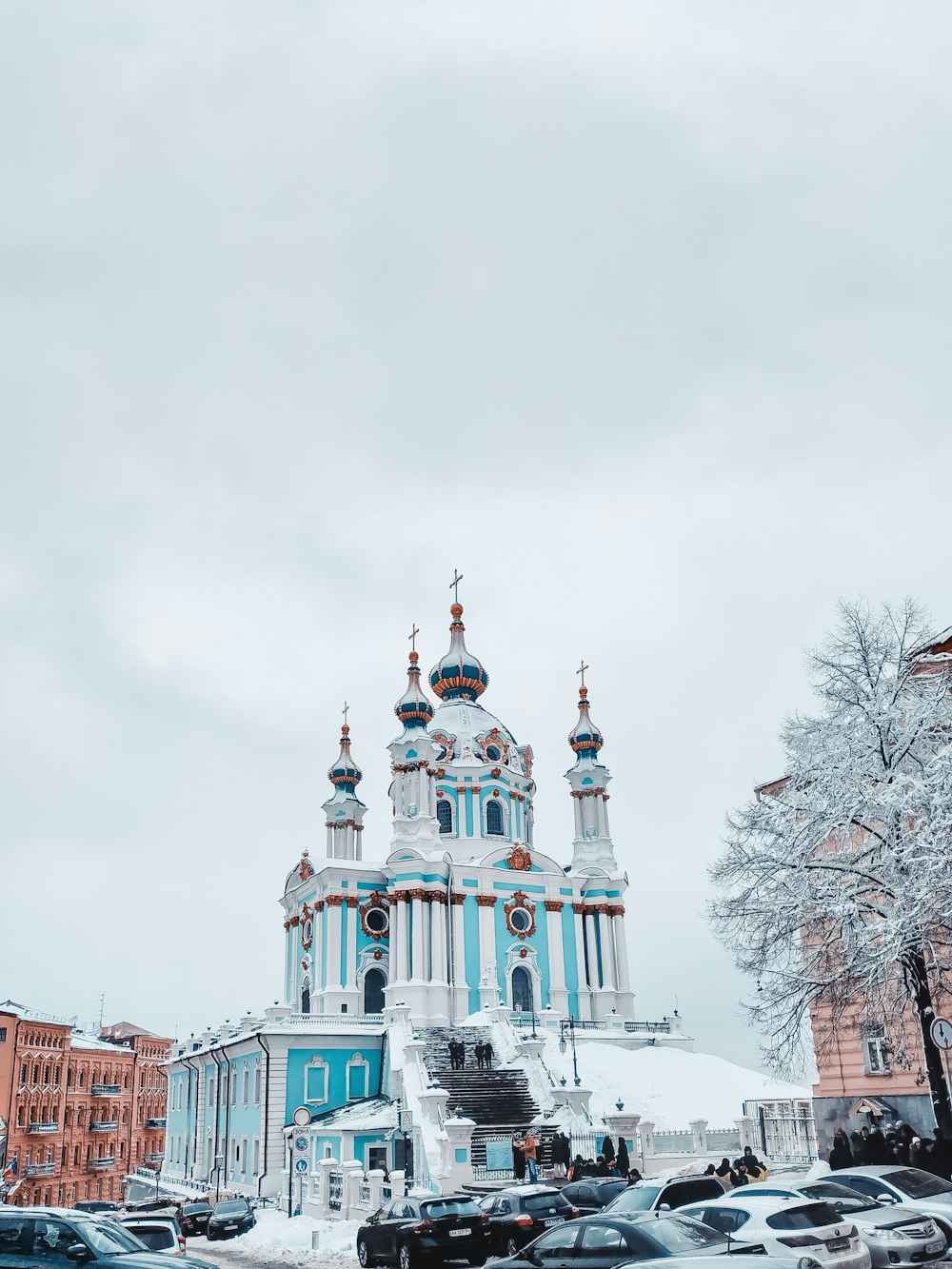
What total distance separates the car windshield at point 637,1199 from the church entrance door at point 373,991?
35084 mm

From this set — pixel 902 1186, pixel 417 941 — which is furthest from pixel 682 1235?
pixel 417 941

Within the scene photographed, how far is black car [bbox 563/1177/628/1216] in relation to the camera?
65.3 feet

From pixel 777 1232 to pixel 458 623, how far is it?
161 feet

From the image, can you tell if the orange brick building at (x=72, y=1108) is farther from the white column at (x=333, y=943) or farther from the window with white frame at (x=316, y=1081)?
the window with white frame at (x=316, y=1081)

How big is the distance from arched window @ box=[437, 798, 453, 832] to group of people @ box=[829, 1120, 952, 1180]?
106ft

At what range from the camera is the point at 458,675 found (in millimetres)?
58844

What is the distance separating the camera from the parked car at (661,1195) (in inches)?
618

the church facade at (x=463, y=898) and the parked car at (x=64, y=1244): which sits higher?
the church facade at (x=463, y=898)

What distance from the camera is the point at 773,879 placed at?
2108cm

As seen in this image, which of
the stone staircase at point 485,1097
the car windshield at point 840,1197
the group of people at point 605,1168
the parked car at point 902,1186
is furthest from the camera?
the stone staircase at point 485,1097

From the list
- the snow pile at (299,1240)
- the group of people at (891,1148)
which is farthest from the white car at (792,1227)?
the snow pile at (299,1240)

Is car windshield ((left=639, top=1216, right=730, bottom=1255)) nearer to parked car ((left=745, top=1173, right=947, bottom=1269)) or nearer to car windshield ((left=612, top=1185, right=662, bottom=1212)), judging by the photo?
parked car ((left=745, top=1173, right=947, bottom=1269))

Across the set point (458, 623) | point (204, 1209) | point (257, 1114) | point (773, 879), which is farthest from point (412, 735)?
point (773, 879)

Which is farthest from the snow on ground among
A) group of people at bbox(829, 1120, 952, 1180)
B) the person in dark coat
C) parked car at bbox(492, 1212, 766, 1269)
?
parked car at bbox(492, 1212, 766, 1269)
